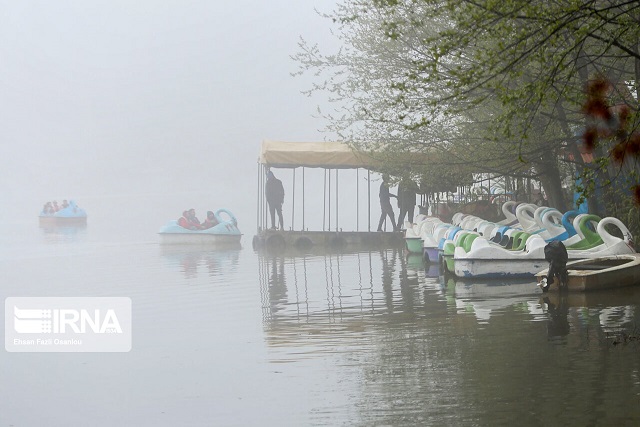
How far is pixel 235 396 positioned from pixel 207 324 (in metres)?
5.16

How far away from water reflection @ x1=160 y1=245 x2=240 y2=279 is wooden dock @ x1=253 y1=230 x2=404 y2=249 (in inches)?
40.1

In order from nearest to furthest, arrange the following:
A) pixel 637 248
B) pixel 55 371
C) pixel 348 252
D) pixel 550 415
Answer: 1. pixel 550 415
2. pixel 55 371
3. pixel 637 248
4. pixel 348 252

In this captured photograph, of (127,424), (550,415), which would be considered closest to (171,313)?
(127,424)

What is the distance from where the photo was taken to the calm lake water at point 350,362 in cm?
905

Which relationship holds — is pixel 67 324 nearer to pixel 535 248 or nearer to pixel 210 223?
pixel 535 248

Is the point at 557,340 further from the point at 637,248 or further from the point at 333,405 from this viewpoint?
the point at 637,248

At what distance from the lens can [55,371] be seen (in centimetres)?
1166

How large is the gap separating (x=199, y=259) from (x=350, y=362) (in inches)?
732

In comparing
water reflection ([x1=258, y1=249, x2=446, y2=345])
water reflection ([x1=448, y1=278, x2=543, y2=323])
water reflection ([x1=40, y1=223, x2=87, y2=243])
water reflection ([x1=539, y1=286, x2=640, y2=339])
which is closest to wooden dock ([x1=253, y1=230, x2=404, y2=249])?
water reflection ([x1=258, y1=249, x2=446, y2=345])

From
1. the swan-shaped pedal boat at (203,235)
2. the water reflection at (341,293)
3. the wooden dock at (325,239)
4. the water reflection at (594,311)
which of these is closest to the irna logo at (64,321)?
the water reflection at (341,293)

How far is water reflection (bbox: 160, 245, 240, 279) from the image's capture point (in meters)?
25.2

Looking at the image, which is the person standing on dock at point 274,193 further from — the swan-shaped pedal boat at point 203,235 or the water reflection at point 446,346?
the water reflection at point 446,346

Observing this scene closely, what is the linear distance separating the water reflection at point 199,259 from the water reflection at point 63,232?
8.70 meters

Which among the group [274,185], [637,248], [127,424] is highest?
[274,185]
